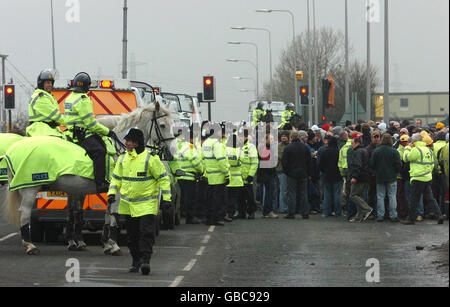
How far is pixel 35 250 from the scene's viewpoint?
16.0 meters

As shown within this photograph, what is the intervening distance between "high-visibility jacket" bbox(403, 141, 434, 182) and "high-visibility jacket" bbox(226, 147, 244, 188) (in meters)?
3.78

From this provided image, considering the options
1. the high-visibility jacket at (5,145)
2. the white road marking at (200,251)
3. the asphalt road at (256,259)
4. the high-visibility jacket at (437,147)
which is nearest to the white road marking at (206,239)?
the asphalt road at (256,259)

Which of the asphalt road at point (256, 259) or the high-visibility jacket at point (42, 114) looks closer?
the asphalt road at point (256, 259)

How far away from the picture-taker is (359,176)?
23469 millimetres

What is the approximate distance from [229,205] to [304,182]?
1821 millimetres

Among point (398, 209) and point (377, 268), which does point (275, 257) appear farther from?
point (398, 209)

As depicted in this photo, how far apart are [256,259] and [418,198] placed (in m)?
7.68

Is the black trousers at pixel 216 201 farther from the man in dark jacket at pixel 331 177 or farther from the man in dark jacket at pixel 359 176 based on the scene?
the man in dark jacket at pixel 331 177

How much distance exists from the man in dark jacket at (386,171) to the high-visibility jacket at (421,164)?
17.3 inches

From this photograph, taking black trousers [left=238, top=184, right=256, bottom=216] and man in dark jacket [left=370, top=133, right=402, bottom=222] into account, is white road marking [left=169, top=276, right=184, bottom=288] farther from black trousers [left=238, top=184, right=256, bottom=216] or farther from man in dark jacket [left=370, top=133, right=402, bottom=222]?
black trousers [left=238, top=184, right=256, bottom=216]

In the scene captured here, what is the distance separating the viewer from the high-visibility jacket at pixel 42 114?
52.7ft

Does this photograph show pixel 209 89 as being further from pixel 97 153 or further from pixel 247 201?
pixel 97 153

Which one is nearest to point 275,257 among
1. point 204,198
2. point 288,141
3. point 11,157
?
point 11,157
